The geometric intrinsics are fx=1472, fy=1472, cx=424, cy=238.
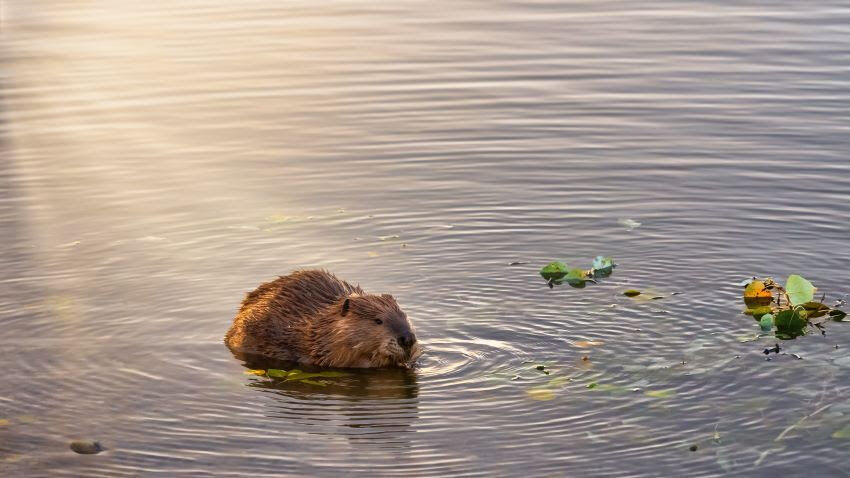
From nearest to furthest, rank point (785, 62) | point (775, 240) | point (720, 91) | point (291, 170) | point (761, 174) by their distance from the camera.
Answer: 1. point (775, 240)
2. point (761, 174)
3. point (291, 170)
4. point (720, 91)
5. point (785, 62)

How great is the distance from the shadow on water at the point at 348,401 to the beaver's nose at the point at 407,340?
25 centimetres

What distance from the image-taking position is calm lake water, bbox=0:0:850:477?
9.90 m

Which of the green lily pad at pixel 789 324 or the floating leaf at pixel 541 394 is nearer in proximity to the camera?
the floating leaf at pixel 541 394

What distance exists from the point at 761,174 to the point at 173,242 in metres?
6.40

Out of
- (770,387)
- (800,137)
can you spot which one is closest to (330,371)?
(770,387)

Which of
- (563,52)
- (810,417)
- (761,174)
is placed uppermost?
(563,52)

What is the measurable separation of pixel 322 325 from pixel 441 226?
130 inches

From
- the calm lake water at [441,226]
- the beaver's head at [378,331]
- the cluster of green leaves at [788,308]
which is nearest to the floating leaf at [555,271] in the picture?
the calm lake water at [441,226]

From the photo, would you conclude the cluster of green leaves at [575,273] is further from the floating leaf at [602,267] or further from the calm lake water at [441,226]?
the calm lake water at [441,226]

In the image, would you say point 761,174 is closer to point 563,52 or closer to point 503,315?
point 503,315

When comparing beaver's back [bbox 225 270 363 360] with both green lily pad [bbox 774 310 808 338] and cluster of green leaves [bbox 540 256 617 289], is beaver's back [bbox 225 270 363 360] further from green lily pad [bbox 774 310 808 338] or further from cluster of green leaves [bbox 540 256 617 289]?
green lily pad [bbox 774 310 808 338]

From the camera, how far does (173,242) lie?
14562 mm

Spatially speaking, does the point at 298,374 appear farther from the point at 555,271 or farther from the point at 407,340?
the point at 555,271

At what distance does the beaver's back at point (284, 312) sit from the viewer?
11734 millimetres
